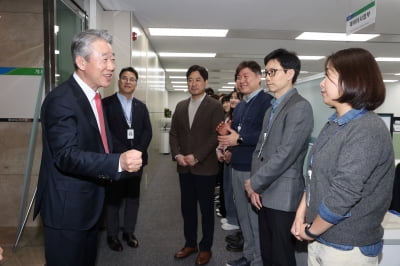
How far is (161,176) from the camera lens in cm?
659

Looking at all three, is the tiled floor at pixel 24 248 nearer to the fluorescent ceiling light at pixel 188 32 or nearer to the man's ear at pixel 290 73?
the man's ear at pixel 290 73

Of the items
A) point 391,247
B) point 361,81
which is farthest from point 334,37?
point 361,81

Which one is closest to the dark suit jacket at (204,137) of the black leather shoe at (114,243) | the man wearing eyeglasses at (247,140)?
the man wearing eyeglasses at (247,140)

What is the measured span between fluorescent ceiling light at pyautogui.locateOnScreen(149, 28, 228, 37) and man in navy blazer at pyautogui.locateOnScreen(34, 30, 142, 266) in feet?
13.1

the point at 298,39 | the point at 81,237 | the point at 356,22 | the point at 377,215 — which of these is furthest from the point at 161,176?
the point at 377,215

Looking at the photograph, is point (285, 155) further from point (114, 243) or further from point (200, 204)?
point (114, 243)

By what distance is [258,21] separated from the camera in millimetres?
4742

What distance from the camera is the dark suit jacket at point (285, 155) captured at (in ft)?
5.77

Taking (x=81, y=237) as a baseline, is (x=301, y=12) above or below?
above

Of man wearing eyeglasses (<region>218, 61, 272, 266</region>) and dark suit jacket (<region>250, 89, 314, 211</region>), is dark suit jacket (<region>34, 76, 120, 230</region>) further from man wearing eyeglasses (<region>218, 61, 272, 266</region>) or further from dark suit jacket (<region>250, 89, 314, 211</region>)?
man wearing eyeglasses (<region>218, 61, 272, 266</region>)

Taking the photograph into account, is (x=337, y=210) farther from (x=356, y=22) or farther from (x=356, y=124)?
(x=356, y=22)

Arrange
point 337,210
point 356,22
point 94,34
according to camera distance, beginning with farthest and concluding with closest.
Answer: point 356,22 < point 94,34 < point 337,210

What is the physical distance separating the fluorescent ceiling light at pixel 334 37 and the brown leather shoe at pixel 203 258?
4263mm

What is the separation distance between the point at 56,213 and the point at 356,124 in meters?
1.31
